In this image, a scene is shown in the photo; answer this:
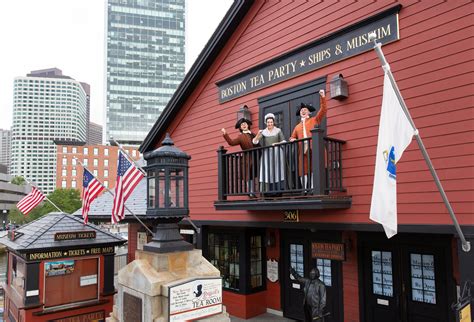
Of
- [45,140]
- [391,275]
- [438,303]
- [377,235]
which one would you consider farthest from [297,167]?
[45,140]

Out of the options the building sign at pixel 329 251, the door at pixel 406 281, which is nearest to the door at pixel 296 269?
the building sign at pixel 329 251

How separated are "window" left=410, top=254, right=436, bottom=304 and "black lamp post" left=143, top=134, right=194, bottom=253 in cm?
414

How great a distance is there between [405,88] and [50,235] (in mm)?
7866

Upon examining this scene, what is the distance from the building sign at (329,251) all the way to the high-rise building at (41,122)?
146 m

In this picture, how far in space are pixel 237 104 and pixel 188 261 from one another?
5.00m

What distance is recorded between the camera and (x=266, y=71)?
29.7 feet

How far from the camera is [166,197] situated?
6031mm

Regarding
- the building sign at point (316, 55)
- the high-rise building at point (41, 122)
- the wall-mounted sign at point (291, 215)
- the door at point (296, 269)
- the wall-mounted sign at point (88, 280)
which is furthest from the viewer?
the high-rise building at point (41, 122)

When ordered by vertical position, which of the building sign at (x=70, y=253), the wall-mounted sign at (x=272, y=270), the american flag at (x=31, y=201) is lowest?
the wall-mounted sign at (x=272, y=270)

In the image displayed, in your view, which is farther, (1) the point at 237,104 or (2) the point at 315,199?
(1) the point at 237,104

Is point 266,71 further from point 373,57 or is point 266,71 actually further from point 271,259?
point 271,259

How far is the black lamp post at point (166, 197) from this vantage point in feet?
19.6

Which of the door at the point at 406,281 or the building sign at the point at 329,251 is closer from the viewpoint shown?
the door at the point at 406,281

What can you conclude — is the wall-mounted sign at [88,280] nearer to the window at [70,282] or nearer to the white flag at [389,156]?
the window at [70,282]
